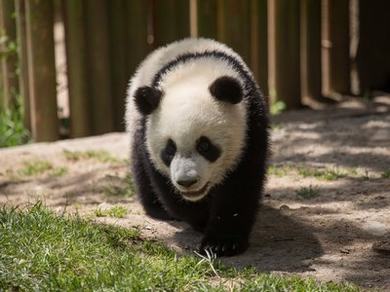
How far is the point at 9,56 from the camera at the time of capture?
28.9ft

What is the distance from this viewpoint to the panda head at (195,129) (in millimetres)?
4707

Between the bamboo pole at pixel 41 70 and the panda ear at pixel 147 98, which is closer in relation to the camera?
the panda ear at pixel 147 98

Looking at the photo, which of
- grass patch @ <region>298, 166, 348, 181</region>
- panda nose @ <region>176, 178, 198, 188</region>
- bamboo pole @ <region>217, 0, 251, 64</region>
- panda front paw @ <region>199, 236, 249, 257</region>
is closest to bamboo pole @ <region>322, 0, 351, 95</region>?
bamboo pole @ <region>217, 0, 251, 64</region>

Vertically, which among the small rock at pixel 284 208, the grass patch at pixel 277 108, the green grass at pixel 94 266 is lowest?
the grass patch at pixel 277 108

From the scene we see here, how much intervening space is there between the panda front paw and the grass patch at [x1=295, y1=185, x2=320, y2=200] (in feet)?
3.78

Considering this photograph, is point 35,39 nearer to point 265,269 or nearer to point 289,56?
point 289,56

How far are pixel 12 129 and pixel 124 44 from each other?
1504 millimetres

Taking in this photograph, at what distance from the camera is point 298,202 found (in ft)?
19.5

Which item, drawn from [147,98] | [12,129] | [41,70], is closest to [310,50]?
[41,70]

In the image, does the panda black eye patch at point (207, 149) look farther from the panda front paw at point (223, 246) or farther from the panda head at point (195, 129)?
the panda front paw at point (223, 246)

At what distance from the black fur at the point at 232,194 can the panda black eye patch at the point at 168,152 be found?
0.27 meters

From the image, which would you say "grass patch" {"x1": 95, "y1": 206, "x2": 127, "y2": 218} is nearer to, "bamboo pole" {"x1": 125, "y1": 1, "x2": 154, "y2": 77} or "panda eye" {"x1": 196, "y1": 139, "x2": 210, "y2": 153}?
"panda eye" {"x1": 196, "y1": 139, "x2": 210, "y2": 153}

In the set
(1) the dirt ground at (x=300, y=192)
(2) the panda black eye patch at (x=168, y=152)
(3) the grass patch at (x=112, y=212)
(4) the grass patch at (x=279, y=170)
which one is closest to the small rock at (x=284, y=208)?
(1) the dirt ground at (x=300, y=192)

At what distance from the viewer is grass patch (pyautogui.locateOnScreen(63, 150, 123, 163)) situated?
25.1 feet
